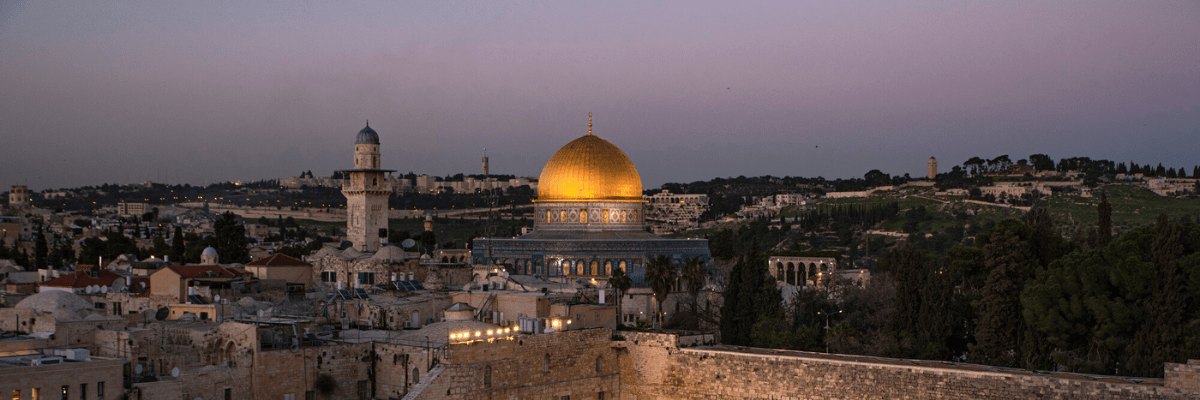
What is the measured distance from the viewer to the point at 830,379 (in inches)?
994

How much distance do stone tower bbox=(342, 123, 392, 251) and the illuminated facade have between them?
15.4 ft

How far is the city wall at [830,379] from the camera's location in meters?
22.1

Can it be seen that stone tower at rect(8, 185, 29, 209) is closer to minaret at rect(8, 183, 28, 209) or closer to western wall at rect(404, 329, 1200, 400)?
minaret at rect(8, 183, 28, 209)

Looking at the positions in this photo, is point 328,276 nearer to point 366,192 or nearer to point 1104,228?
point 366,192

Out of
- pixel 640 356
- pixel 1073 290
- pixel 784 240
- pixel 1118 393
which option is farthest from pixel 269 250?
pixel 1118 393

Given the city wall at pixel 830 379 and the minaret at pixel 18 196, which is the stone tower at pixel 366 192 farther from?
the minaret at pixel 18 196

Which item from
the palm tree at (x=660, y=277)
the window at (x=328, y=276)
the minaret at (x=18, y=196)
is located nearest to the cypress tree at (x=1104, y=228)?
the palm tree at (x=660, y=277)

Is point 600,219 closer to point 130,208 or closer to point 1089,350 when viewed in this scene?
point 1089,350

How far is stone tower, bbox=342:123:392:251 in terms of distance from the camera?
4988 cm

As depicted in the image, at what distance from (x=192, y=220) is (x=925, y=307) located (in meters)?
83.1

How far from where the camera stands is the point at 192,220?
339 feet

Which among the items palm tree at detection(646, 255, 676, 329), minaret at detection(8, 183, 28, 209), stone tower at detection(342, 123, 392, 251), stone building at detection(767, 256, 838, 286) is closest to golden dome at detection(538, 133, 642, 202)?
stone tower at detection(342, 123, 392, 251)

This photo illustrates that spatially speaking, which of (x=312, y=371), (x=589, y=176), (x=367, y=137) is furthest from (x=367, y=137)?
(x=312, y=371)

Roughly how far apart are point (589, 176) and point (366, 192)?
9.29m
